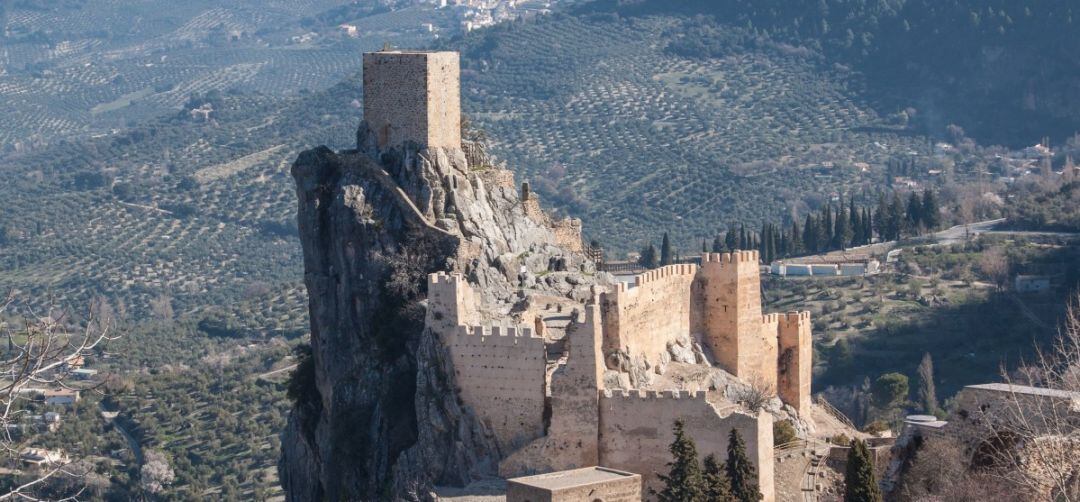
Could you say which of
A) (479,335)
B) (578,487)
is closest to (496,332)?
(479,335)

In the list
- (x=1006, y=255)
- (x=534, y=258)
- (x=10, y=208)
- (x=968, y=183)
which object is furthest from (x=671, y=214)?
(x=534, y=258)

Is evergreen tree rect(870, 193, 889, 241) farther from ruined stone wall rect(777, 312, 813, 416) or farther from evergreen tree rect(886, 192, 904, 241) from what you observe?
ruined stone wall rect(777, 312, 813, 416)

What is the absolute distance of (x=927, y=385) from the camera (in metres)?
83.7

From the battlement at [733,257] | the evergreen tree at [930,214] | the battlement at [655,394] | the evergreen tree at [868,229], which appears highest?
the evergreen tree at [930,214]

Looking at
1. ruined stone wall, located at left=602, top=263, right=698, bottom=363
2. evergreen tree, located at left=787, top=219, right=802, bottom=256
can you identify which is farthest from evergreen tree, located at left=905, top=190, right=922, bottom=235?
ruined stone wall, located at left=602, top=263, right=698, bottom=363

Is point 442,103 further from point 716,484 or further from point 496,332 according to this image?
point 716,484

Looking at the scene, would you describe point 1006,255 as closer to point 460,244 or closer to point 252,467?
point 252,467

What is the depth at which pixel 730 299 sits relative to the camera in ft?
183

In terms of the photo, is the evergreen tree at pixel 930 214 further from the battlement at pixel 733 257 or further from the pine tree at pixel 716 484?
the pine tree at pixel 716 484

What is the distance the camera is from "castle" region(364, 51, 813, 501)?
47688 millimetres

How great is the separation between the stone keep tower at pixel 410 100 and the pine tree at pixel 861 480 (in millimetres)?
17679

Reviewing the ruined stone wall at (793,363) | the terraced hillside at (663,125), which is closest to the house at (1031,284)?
the terraced hillside at (663,125)

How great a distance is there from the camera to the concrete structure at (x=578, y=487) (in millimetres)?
44812

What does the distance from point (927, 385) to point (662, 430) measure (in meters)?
38.4
